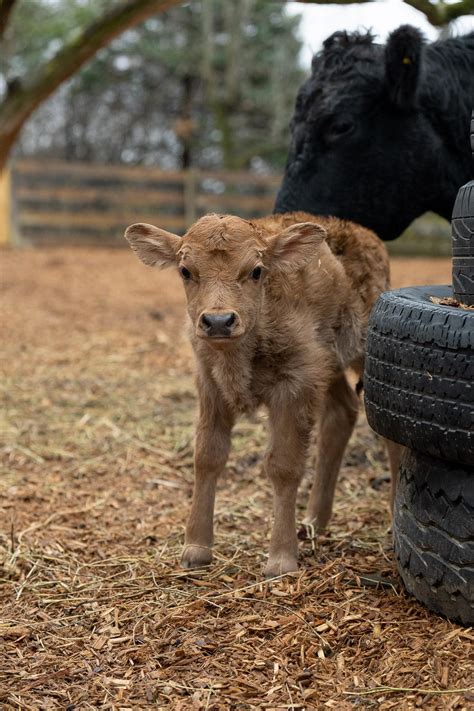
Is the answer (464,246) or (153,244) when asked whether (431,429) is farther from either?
(153,244)

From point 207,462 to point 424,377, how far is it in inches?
50.3

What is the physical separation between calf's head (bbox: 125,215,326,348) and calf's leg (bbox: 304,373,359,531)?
2.95 ft

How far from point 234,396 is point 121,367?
435cm

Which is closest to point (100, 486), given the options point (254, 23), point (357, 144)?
point (357, 144)

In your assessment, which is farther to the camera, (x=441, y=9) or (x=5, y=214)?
(x=5, y=214)

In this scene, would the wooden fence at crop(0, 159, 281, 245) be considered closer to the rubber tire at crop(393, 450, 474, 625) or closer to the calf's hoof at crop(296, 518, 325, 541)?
the calf's hoof at crop(296, 518, 325, 541)

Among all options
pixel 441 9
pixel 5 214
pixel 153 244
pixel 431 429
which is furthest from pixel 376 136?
pixel 5 214

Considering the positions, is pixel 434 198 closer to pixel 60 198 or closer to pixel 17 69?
pixel 60 198

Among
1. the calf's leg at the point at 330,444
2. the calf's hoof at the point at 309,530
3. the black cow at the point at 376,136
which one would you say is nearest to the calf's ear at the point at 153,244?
the calf's leg at the point at 330,444

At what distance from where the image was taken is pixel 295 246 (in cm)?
374

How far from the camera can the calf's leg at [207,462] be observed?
3893 millimetres

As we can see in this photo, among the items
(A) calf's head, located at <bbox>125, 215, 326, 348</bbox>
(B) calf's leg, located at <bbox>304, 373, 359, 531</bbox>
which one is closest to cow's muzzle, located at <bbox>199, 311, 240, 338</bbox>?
(A) calf's head, located at <bbox>125, 215, 326, 348</bbox>

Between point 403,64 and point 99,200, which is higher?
point 403,64

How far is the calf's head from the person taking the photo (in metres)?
3.37
